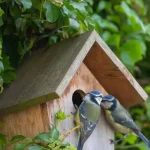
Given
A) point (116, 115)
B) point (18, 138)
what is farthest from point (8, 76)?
point (116, 115)

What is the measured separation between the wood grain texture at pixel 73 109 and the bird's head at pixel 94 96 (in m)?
0.04

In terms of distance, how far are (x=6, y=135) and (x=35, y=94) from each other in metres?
0.20

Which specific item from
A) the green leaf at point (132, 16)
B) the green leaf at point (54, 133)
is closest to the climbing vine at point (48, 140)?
the green leaf at point (54, 133)

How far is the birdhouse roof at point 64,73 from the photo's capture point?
160 cm

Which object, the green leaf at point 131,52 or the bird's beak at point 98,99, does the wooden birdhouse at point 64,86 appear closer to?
the bird's beak at point 98,99

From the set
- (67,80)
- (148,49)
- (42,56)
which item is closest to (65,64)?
(67,80)

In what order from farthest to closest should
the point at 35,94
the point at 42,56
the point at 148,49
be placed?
the point at 148,49 < the point at 42,56 < the point at 35,94

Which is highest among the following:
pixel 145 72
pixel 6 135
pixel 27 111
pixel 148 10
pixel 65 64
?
pixel 65 64

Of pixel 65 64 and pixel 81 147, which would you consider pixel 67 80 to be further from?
pixel 81 147

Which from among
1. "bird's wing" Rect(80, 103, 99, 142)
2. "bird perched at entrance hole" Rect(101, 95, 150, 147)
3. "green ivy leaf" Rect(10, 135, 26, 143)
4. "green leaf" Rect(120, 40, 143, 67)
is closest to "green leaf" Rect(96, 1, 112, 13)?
"green leaf" Rect(120, 40, 143, 67)

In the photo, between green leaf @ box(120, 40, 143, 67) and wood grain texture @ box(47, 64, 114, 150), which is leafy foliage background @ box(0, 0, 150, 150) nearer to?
green leaf @ box(120, 40, 143, 67)

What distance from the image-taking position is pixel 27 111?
1.66 m

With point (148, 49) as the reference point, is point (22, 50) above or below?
above

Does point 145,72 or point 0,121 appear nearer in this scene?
point 0,121
